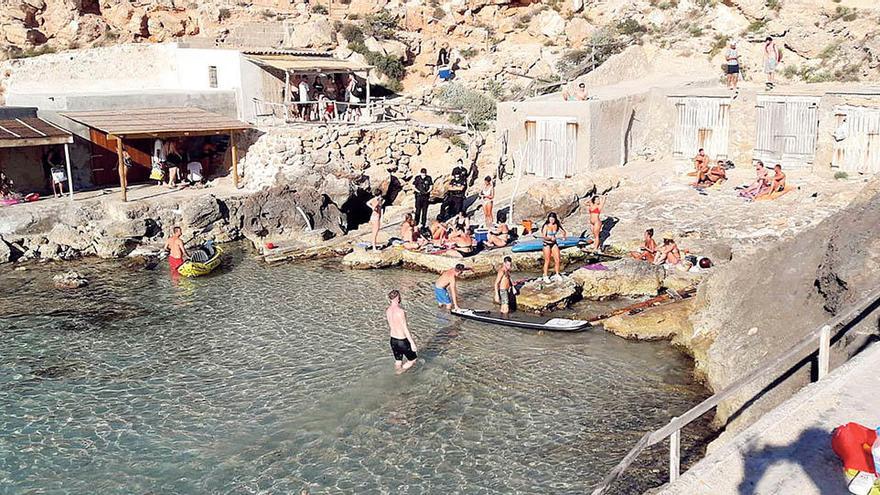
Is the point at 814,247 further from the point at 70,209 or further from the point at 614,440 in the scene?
the point at 70,209

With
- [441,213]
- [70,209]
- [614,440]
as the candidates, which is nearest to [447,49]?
[441,213]

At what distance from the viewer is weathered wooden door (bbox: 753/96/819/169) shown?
21.4 m

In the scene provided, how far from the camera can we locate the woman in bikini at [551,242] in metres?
17.3

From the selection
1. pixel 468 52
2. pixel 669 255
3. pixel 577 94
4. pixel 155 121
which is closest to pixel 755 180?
pixel 669 255

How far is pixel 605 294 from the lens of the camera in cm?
1688

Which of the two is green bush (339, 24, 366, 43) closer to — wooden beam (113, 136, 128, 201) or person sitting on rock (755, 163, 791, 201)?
wooden beam (113, 136, 128, 201)

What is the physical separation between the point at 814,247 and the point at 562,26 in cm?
2400

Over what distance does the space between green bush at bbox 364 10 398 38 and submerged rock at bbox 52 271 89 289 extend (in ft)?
65.4

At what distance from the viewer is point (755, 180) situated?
70.7 ft

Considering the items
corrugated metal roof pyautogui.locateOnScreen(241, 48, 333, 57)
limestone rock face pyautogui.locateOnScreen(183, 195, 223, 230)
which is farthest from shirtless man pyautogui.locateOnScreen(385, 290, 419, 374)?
corrugated metal roof pyautogui.locateOnScreen(241, 48, 333, 57)

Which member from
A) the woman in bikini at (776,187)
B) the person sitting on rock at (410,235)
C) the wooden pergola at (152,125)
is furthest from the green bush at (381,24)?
the woman in bikini at (776,187)

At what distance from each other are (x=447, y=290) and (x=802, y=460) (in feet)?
31.7

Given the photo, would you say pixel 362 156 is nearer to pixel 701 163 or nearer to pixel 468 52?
pixel 701 163

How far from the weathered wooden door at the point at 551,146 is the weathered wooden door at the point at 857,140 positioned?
720cm
